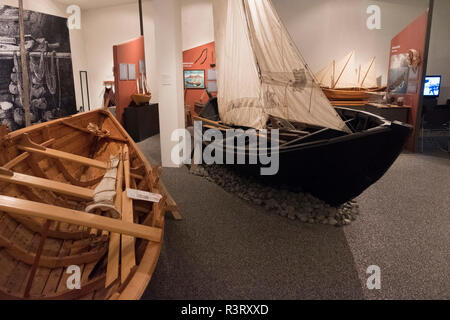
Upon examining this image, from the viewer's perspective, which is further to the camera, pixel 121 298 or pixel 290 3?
pixel 290 3

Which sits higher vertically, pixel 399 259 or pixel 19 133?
pixel 19 133

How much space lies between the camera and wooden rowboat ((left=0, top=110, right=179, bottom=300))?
155 cm

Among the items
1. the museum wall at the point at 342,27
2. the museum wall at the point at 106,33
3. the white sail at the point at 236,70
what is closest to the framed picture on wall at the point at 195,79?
the museum wall at the point at 106,33

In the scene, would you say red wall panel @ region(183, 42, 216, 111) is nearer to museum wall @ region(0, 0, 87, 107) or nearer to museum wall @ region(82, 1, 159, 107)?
museum wall @ region(82, 1, 159, 107)

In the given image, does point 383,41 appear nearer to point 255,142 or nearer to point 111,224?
point 255,142

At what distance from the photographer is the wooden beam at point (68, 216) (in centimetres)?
144

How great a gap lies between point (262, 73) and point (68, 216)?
3254 millimetres

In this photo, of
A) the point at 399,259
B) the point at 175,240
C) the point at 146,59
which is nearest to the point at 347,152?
the point at 399,259

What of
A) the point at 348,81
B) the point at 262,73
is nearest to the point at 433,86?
the point at 348,81

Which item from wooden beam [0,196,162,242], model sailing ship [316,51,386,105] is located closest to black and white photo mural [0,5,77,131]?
wooden beam [0,196,162,242]

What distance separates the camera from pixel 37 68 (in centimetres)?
629

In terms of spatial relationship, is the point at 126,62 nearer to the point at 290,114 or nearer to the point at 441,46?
the point at 290,114

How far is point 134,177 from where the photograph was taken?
3.22 metres

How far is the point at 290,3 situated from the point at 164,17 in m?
4.90
